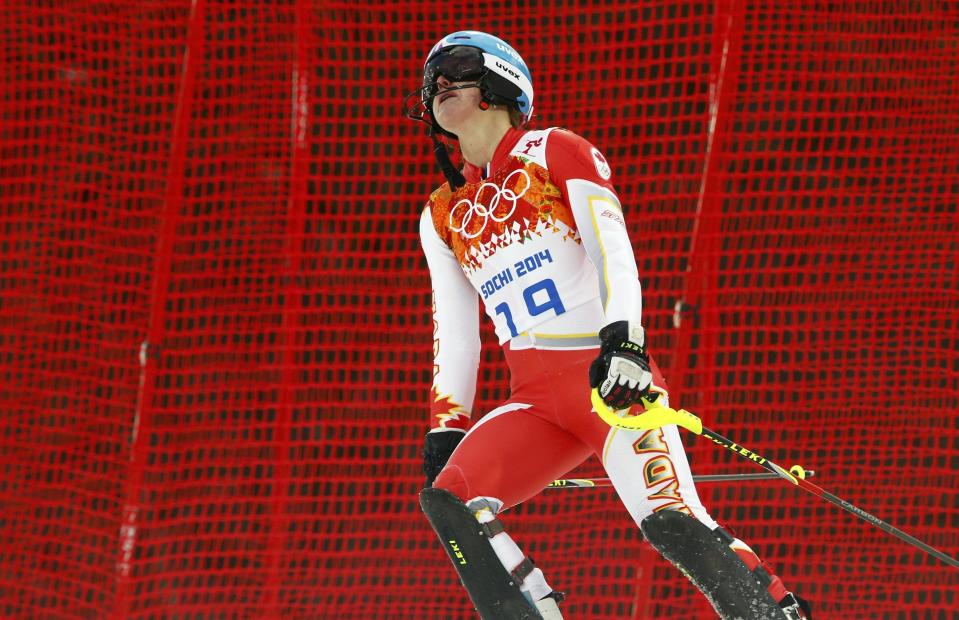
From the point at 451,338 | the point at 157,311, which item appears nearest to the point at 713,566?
the point at 451,338

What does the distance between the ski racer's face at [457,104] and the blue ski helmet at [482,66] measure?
22 mm

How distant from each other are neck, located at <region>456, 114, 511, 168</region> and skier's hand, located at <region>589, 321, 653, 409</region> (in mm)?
656

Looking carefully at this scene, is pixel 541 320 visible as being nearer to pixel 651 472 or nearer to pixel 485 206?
pixel 485 206

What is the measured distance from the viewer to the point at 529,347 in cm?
260

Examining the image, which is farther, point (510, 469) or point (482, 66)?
point (482, 66)

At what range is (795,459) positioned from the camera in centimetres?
550

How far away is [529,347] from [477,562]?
53 cm

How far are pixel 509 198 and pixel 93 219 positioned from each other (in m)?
4.15

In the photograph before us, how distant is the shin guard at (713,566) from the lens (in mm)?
2197

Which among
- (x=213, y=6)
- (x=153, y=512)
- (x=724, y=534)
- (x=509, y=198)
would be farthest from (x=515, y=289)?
(x=153, y=512)

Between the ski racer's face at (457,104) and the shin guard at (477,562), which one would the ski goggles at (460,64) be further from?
the shin guard at (477,562)

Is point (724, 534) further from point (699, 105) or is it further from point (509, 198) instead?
point (699, 105)

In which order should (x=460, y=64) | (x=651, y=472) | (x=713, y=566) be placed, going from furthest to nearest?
1. (x=460, y=64)
2. (x=651, y=472)
3. (x=713, y=566)

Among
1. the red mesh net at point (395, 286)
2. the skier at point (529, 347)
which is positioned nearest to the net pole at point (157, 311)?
the red mesh net at point (395, 286)
